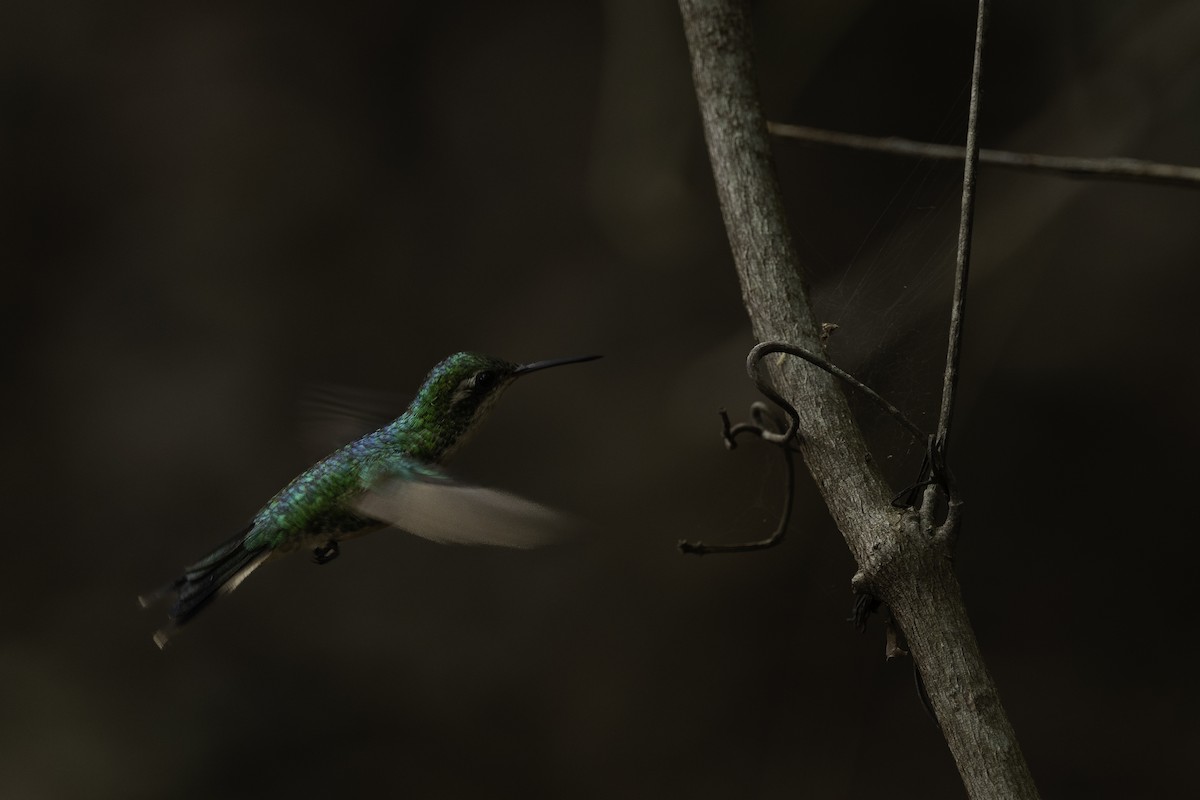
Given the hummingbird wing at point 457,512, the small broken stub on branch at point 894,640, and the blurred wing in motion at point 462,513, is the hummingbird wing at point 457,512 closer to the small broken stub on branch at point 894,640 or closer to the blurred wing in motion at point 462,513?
the blurred wing in motion at point 462,513

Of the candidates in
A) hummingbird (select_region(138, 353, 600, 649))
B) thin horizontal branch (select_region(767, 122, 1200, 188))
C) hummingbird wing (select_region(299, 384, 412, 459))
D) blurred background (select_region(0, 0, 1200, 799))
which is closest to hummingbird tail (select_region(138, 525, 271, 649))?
hummingbird (select_region(138, 353, 600, 649))

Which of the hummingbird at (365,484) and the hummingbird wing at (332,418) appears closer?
the hummingbird at (365,484)

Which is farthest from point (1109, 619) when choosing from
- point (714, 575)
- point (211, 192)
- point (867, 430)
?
point (211, 192)

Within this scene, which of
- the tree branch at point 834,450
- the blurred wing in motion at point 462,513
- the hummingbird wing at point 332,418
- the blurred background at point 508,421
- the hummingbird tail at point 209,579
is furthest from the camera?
the blurred background at point 508,421

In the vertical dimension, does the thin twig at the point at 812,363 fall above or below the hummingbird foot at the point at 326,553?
below

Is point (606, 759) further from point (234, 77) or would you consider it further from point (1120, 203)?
point (234, 77)

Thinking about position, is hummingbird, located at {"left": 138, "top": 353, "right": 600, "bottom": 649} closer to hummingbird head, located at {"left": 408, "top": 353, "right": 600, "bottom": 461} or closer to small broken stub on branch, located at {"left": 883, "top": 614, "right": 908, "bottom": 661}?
hummingbird head, located at {"left": 408, "top": 353, "right": 600, "bottom": 461}

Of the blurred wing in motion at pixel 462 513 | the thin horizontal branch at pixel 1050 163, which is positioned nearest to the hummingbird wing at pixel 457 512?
the blurred wing in motion at pixel 462 513

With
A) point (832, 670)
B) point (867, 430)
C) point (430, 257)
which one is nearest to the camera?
point (867, 430)
